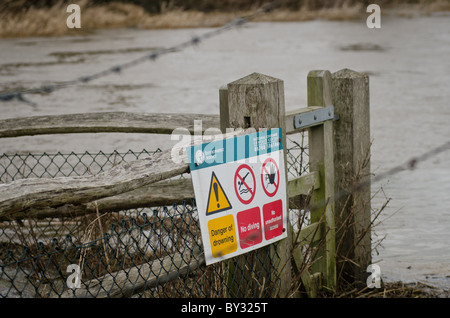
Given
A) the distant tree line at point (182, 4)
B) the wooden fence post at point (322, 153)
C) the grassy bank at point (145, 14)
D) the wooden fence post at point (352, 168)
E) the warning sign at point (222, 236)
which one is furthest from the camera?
the distant tree line at point (182, 4)

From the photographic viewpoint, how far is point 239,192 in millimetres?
3861

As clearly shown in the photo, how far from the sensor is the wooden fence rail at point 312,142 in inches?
159

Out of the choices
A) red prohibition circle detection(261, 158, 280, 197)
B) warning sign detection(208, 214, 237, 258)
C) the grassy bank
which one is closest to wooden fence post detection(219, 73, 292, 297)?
red prohibition circle detection(261, 158, 280, 197)

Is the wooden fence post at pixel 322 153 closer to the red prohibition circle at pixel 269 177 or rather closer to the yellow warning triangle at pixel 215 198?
the red prohibition circle at pixel 269 177

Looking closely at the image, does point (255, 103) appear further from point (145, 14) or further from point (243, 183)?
point (145, 14)

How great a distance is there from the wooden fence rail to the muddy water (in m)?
0.35

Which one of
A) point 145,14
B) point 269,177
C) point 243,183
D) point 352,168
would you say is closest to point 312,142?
point 352,168

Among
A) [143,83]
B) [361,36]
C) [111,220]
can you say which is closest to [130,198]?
[111,220]

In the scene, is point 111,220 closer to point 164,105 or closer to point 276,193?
point 276,193

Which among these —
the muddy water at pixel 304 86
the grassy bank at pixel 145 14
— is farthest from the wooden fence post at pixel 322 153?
A: the grassy bank at pixel 145 14

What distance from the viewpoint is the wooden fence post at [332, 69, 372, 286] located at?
4.83m

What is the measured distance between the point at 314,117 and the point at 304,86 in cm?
1130

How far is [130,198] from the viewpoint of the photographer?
16.7 feet

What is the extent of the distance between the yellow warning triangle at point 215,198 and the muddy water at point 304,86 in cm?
126
